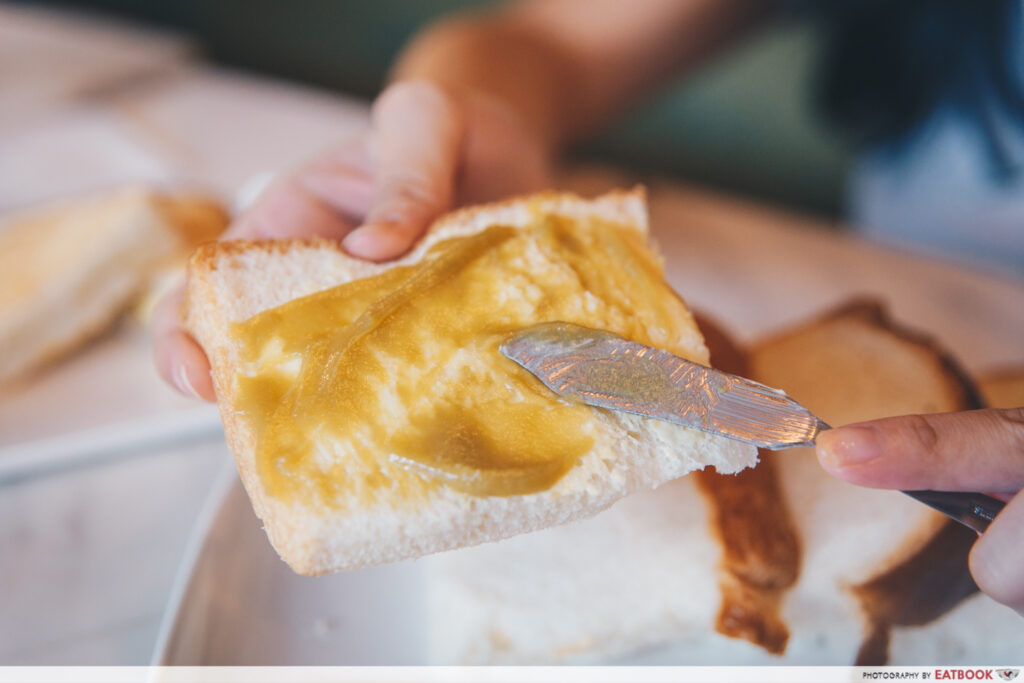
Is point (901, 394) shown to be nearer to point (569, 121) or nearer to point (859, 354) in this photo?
point (859, 354)

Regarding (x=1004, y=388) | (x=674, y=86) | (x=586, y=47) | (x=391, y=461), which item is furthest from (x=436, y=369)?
(x=674, y=86)

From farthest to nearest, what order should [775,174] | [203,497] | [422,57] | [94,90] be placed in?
[775,174], [94,90], [422,57], [203,497]

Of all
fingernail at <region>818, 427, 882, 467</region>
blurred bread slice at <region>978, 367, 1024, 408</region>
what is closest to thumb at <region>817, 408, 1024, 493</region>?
fingernail at <region>818, 427, 882, 467</region>

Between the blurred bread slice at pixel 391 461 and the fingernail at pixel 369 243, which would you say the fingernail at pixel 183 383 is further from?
the fingernail at pixel 369 243

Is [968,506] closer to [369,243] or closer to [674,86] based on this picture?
[369,243]

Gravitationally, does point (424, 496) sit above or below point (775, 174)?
above

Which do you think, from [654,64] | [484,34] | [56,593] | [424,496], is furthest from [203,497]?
[654,64]
